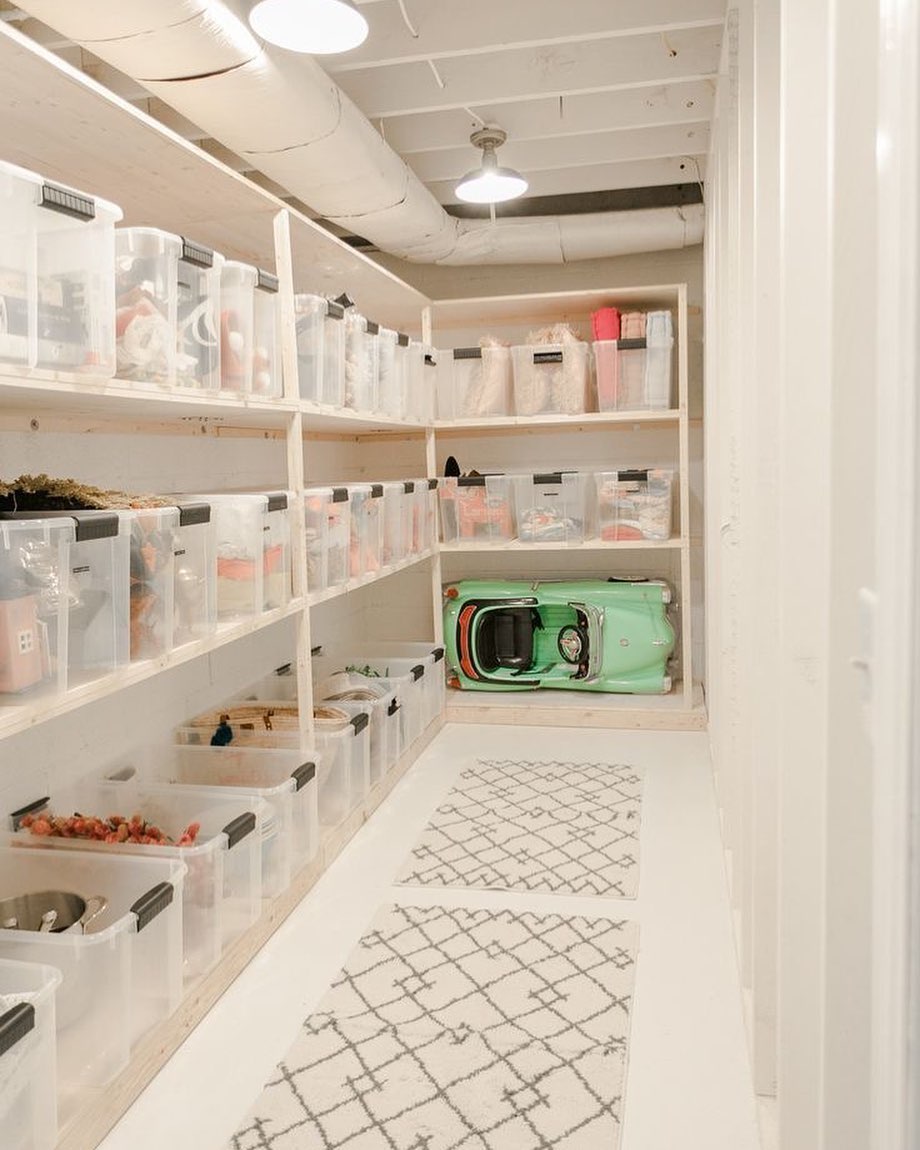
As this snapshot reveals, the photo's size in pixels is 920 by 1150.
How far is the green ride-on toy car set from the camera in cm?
474

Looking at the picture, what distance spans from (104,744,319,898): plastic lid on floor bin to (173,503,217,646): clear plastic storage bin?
54 centimetres

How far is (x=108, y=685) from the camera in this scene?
79.7 inches

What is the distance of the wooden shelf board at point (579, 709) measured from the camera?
14.9 feet

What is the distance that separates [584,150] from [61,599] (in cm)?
329

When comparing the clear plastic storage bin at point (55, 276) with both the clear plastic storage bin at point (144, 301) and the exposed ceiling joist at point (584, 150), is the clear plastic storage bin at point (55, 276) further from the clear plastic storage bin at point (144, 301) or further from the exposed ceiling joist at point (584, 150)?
the exposed ceiling joist at point (584, 150)

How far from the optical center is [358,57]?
124 inches

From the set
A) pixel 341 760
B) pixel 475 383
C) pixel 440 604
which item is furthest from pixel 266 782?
pixel 475 383

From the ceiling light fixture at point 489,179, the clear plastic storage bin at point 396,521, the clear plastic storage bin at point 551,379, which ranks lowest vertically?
the clear plastic storage bin at point 396,521

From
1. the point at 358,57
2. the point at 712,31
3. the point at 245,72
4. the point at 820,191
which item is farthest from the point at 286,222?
the point at 820,191

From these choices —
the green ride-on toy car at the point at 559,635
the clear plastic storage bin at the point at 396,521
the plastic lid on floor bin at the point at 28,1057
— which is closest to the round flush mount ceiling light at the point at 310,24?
the clear plastic storage bin at the point at 396,521

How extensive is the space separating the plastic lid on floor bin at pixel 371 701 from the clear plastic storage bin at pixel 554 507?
1218 millimetres

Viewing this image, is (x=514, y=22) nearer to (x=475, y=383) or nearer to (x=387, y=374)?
(x=387, y=374)

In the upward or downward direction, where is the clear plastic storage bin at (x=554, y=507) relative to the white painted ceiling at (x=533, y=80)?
downward

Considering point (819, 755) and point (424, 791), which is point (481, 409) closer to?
point (424, 791)
